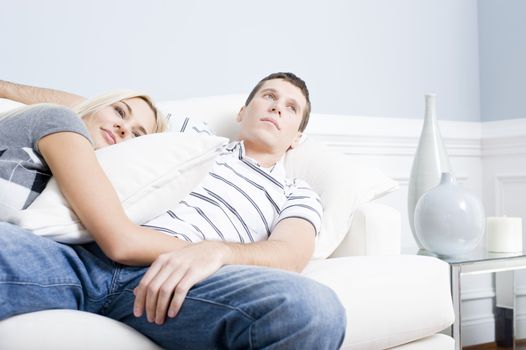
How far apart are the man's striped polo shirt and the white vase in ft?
2.25

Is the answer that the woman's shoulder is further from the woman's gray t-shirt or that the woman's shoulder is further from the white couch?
the white couch

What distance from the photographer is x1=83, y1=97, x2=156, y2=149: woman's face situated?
1715 mm

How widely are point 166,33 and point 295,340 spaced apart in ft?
5.50

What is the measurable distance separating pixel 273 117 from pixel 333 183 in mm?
247

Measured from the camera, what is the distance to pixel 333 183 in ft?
6.45

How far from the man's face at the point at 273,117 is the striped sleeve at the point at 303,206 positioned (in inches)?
6.2

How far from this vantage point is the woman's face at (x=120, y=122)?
5.63ft

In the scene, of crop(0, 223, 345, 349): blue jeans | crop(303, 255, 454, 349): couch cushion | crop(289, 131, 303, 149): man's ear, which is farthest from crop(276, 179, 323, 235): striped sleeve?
crop(0, 223, 345, 349): blue jeans

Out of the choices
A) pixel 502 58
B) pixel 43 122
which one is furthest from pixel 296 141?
pixel 502 58

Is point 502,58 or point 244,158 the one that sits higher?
point 502,58

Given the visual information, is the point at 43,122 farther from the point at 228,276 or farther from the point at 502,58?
the point at 502,58

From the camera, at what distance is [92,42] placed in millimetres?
2363

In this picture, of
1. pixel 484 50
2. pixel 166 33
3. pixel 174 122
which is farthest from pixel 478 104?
pixel 174 122

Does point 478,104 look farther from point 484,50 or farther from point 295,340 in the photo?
point 295,340
